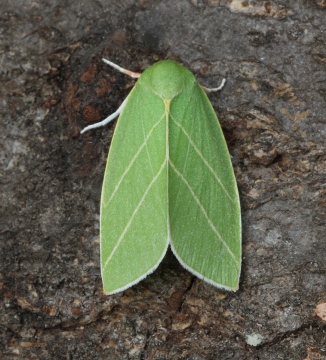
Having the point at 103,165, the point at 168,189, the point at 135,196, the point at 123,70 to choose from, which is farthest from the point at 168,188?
the point at 123,70

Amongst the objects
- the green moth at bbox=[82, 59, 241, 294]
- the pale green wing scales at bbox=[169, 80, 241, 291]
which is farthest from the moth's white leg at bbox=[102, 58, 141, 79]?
→ the pale green wing scales at bbox=[169, 80, 241, 291]

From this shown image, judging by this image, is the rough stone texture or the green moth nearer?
the rough stone texture

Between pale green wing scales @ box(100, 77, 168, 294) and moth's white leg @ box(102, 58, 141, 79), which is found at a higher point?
moth's white leg @ box(102, 58, 141, 79)

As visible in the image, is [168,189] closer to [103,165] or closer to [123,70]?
[103,165]

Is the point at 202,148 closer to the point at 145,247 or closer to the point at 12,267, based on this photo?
the point at 145,247

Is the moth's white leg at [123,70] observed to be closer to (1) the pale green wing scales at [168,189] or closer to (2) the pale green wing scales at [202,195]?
(1) the pale green wing scales at [168,189]

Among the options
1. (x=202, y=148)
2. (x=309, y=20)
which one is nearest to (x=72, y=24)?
(x=202, y=148)

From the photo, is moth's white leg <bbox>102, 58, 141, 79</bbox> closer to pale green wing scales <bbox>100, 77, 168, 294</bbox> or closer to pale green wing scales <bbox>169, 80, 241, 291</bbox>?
pale green wing scales <bbox>100, 77, 168, 294</bbox>
